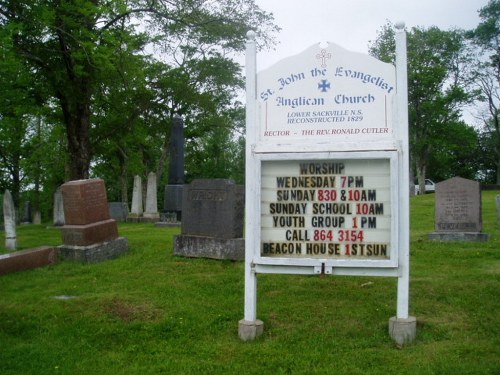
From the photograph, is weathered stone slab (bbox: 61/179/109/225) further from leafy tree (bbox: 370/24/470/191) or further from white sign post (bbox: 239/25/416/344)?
leafy tree (bbox: 370/24/470/191)

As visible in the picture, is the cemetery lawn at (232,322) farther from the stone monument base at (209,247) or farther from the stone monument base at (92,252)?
the stone monument base at (92,252)

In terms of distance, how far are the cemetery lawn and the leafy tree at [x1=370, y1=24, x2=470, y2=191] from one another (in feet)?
107

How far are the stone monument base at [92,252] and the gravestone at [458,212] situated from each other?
24.4ft

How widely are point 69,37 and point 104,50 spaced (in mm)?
2091

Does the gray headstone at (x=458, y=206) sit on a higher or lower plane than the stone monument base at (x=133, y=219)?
higher

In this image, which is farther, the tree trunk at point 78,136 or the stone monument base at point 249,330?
the tree trunk at point 78,136

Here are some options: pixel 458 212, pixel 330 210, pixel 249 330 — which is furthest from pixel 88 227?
pixel 458 212

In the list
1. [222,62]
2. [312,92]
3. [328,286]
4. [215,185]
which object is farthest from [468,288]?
[222,62]

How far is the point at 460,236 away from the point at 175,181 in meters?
11.8

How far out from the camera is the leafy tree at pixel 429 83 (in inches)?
1553

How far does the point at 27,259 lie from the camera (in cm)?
973

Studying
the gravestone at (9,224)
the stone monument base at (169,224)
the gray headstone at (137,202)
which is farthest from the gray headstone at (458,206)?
the gray headstone at (137,202)

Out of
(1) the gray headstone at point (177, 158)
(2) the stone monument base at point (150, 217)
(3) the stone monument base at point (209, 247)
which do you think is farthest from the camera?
(2) the stone monument base at point (150, 217)

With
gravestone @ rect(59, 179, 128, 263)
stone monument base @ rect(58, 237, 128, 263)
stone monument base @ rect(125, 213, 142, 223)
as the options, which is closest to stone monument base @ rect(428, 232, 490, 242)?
gravestone @ rect(59, 179, 128, 263)
